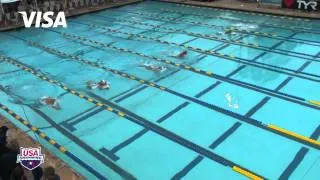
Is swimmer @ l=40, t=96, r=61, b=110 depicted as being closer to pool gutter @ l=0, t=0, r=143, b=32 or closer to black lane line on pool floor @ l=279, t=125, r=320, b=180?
black lane line on pool floor @ l=279, t=125, r=320, b=180

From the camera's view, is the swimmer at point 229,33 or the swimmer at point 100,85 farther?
the swimmer at point 229,33

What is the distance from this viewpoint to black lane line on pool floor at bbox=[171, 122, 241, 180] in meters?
5.94

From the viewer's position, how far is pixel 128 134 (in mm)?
7207

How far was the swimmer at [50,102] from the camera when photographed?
28.0 ft

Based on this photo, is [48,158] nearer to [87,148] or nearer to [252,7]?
[87,148]

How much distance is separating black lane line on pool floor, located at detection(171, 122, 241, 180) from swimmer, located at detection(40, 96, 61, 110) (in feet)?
12.7

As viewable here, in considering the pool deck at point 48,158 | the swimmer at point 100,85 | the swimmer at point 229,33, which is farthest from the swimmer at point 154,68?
the pool deck at point 48,158

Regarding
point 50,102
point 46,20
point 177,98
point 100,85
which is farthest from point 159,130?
point 46,20

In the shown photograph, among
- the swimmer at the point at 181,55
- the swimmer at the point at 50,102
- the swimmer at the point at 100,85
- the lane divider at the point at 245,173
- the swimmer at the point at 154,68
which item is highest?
the swimmer at the point at 181,55

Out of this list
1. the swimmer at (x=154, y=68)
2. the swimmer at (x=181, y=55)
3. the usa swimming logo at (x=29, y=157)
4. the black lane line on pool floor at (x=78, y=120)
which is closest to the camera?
the usa swimming logo at (x=29, y=157)

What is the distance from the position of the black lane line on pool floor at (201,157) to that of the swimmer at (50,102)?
3.86 meters

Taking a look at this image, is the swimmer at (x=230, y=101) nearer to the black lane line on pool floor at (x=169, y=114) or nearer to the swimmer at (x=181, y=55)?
the black lane line on pool floor at (x=169, y=114)

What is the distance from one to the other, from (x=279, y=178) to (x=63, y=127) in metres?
4.58

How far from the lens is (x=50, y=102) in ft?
28.6
